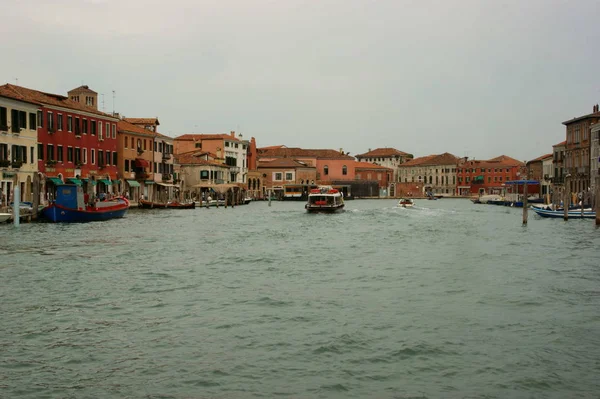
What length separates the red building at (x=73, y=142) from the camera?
41.1m

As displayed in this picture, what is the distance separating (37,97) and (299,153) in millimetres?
71314

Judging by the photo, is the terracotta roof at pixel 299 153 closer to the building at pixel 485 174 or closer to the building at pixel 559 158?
the building at pixel 485 174

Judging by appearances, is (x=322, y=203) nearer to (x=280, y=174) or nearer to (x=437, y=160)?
(x=280, y=174)

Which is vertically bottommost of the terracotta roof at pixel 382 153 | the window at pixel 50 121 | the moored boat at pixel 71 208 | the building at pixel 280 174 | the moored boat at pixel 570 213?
the moored boat at pixel 570 213

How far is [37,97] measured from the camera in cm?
4156

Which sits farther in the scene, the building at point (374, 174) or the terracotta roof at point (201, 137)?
the building at point (374, 174)

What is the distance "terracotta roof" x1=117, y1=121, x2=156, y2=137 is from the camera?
53.5m

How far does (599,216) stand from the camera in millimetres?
33312

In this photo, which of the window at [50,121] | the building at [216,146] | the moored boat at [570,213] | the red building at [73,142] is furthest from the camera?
the building at [216,146]

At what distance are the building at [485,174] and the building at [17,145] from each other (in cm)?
8885

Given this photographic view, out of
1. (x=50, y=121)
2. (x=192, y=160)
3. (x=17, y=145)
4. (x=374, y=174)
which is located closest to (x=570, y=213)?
(x=50, y=121)

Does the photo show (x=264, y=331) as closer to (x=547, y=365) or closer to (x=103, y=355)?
(x=103, y=355)

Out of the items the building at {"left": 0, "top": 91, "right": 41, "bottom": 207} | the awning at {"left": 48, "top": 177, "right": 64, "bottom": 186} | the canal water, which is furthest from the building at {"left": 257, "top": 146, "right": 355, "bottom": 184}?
the canal water

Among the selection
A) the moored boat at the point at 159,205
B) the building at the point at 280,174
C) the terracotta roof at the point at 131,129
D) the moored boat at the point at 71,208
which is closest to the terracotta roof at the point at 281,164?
the building at the point at 280,174
